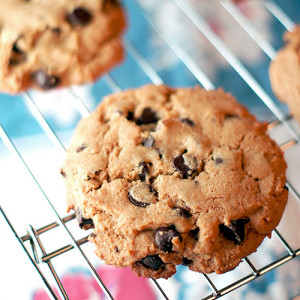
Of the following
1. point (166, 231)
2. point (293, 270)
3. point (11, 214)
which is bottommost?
point (293, 270)

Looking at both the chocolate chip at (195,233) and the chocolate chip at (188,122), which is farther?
the chocolate chip at (188,122)

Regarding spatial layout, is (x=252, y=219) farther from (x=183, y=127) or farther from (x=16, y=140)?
(x=16, y=140)

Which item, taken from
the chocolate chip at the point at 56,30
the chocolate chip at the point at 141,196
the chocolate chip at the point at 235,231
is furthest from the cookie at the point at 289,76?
the chocolate chip at the point at 56,30

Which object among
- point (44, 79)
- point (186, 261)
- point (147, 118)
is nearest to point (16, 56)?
point (44, 79)

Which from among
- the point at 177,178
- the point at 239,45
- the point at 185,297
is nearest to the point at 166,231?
the point at 177,178

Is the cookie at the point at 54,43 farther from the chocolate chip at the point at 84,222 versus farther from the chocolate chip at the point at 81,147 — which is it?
the chocolate chip at the point at 84,222

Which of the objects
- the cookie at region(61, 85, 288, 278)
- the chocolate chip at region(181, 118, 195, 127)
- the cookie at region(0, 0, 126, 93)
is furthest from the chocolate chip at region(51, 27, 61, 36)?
the chocolate chip at region(181, 118, 195, 127)
